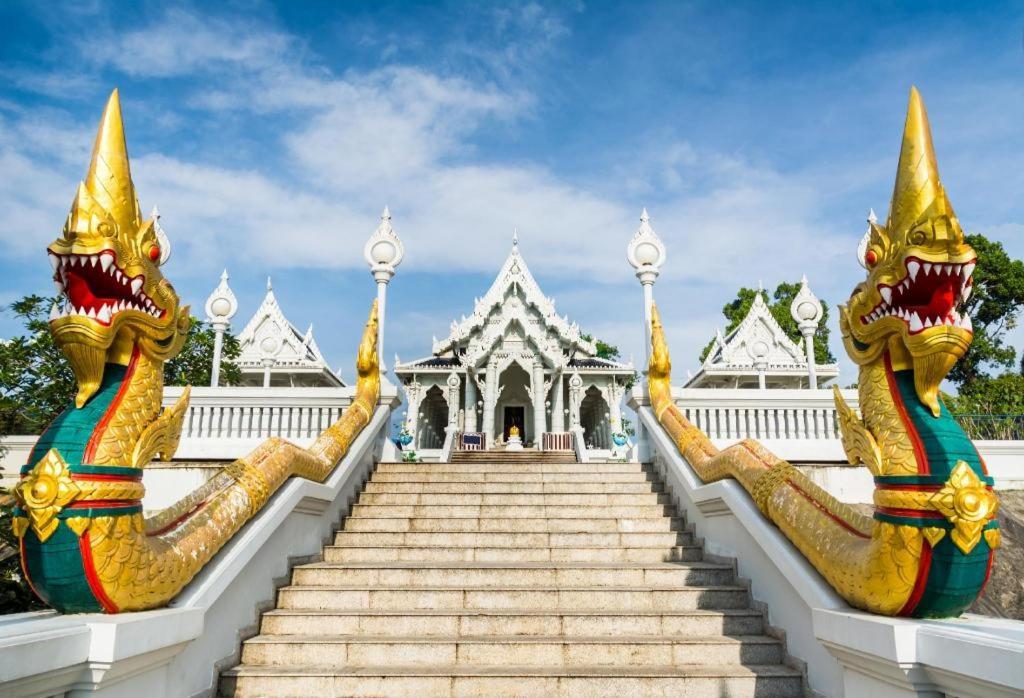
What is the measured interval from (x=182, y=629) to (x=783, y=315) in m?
31.2

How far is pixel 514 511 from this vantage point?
584 centimetres

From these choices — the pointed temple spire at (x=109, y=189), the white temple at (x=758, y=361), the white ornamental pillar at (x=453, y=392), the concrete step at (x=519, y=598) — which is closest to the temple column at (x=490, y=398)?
the white ornamental pillar at (x=453, y=392)

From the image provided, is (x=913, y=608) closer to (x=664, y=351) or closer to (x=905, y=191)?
(x=905, y=191)

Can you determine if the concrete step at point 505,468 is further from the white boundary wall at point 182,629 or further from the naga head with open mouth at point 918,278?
the naga head with open mouth at point 918,278

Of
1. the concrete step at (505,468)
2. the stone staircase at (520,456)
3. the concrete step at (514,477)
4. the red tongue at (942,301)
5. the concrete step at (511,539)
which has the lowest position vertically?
the concrete step at (511,539)

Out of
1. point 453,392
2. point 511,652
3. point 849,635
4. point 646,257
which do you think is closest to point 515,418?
point 453,392

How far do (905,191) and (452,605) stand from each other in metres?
3.60

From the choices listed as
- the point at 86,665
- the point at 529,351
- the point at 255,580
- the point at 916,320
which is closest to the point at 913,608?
the point at 916,320

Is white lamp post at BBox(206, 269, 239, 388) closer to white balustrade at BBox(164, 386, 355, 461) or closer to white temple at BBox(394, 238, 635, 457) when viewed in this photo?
white balustrade at BBox(164, 386, 355, 461)

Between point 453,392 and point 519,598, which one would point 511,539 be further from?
point 453,392

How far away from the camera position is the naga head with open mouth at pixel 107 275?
273 centimetres

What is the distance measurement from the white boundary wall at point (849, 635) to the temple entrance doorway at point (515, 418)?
17638mm

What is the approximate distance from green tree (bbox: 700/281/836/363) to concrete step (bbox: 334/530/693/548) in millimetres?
24877

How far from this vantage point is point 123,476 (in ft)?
9.32
